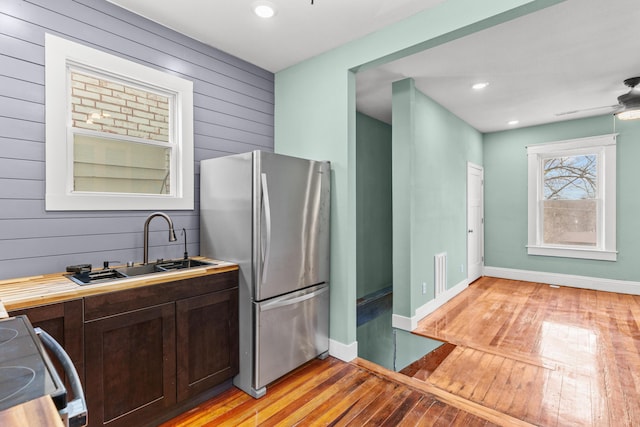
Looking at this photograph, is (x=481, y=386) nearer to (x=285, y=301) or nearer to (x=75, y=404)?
(x=285, y=301)

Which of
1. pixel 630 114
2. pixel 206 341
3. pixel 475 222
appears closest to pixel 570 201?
pixel 475 222

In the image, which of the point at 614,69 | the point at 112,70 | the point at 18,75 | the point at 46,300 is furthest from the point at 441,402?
the point at 614,69

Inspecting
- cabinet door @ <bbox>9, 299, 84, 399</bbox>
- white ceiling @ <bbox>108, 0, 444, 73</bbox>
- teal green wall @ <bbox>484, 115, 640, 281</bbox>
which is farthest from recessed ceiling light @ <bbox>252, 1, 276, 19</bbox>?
teal green wall @ <bbox>484, 115, 640, 281</bbox>

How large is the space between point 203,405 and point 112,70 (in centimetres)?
239

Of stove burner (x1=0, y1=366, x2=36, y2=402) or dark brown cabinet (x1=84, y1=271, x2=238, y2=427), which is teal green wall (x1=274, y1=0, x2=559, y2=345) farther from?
stove burner (x1=0, y1=366, x2=36, y2=402)

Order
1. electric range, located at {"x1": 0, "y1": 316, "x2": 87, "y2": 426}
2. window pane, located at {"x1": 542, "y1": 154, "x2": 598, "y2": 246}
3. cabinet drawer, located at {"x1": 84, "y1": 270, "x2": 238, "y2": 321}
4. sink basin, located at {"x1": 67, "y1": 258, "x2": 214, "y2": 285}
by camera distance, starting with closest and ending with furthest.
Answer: electric range, located at {"x1": 0, "y1": 316, "x2": 87, "y2": 426}, cabinet drawer, located at {"x1": 84, "y1": 270, "x2": 238, "y2": 321}, sink basin, located at {"x1": 67, "y1": 258, "x2": 214, "y2": 285}, window pane, located at {"x1": 542, "y1": 154, "x2": 598, "y2": 246}

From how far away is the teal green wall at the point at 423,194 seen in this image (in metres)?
3.62

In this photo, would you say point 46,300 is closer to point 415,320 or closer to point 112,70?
point 112,70

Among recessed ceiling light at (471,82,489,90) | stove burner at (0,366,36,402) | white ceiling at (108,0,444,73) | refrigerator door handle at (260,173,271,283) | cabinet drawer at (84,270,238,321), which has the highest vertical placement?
recessed ceiling light at (471,82,489,90)

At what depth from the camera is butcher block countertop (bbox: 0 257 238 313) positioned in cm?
151

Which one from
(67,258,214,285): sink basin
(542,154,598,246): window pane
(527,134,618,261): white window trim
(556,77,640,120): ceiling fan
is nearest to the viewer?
(67,258,214,285): sink basin

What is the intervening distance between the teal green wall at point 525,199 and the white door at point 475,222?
0.23 metres

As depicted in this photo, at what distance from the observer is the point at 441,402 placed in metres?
2.21

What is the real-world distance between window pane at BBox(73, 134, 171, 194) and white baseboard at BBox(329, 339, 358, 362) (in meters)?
1.91
